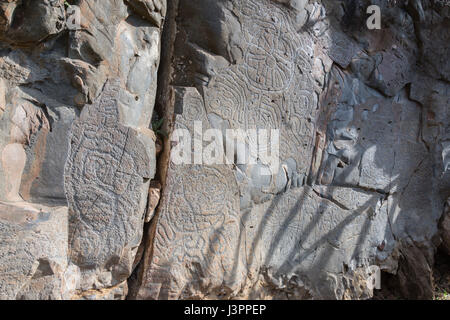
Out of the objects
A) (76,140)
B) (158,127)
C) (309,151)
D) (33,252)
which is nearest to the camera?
(33,252)

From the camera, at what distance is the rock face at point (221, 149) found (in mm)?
2092

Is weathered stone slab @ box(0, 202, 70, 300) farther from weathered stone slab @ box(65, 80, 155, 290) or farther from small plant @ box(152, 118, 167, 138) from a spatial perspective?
small plant @ box(152, 118, 167, 138)

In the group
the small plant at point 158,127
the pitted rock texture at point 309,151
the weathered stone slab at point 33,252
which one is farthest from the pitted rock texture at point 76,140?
the pitted rock texture at point 309,151

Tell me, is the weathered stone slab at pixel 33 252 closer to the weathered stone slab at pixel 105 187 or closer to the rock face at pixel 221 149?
the rock face at pixel 221 149

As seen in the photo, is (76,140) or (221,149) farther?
(221,149)

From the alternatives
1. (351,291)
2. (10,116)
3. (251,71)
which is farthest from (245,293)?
(10,116)

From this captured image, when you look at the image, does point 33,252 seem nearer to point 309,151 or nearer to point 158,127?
point 158,127

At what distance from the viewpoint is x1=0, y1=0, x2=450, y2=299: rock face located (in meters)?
2.09

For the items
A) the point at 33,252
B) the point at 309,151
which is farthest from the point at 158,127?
the point at 309,151

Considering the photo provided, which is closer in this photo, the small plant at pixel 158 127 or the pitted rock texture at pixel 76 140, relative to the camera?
the pitted rock texture at pixel 76 140

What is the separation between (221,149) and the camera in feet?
9.02

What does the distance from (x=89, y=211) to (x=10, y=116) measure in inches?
25.8

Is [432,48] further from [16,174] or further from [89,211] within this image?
[16,174]

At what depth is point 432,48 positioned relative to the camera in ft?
12.7
